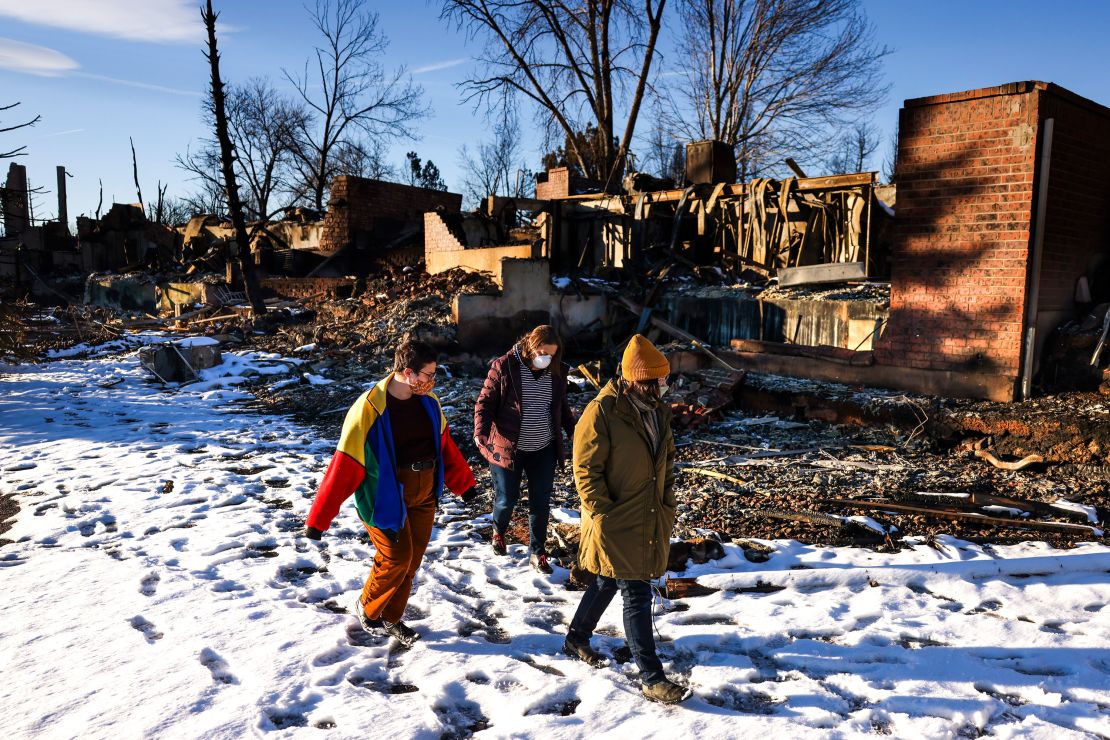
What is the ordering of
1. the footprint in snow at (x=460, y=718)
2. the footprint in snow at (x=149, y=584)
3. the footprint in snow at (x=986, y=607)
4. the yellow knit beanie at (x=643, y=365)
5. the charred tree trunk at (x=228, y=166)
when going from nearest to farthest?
the footprint in snow at (x=460, y=718)
the yellow knit beanie at (x=643, y=365)
the footprint in snow at (x=986, y=607)
the footprint in snow at (x=149, y=584)
the charred tree trunk at (x=228, y=166)

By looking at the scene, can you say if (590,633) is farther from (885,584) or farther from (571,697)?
(885,584)

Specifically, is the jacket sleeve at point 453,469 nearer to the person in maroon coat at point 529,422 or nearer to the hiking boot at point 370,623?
the person in maroon coat at point 529,422

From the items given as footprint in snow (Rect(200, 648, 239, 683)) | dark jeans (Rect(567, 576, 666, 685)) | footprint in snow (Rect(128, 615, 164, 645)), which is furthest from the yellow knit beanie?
footprint in snow (Rect(128, 615, 164, 645))

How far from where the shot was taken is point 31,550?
15.5 ft

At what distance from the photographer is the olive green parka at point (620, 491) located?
2.99 metres

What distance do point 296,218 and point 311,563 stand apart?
19.7m

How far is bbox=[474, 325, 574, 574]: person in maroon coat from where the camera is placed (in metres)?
4.39

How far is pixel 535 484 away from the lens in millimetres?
4469

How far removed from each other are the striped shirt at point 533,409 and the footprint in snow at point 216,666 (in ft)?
6.40

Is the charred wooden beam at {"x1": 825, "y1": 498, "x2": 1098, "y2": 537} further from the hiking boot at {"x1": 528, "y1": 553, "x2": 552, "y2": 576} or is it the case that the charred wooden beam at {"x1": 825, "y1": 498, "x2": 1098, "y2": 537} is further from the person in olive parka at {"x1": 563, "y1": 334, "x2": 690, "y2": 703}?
the person in olive parka at {"x1": 563, "y1": 334, "x2": 690, "y2": 703}

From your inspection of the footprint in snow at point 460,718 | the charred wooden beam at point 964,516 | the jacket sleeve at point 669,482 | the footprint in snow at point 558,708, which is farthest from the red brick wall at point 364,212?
the footprint in snow at point 558,708

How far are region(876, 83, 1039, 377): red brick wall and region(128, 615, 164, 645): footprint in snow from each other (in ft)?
24.3

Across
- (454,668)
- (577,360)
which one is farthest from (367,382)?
(454,668)

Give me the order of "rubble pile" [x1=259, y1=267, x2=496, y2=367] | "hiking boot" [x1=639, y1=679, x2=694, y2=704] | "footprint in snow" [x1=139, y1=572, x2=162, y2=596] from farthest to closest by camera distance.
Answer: "rubble pile" [x1=259, y1=267, x2=496, y2=367], "footprint in snow" [x1=139, y1=572, x2=162, y2=596], "hiking boot" [x1=639, y1=679, x2=694, y2=704]
